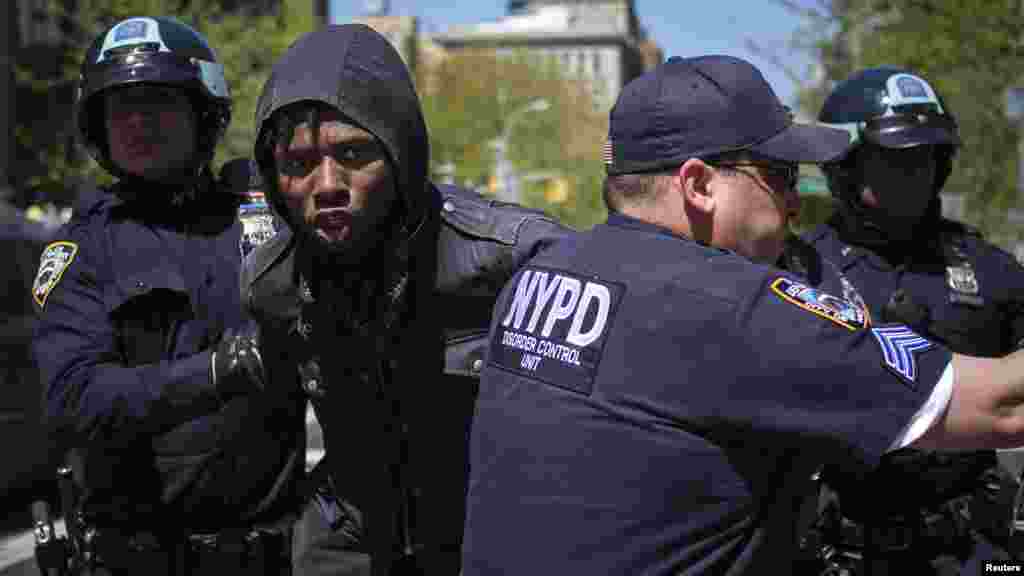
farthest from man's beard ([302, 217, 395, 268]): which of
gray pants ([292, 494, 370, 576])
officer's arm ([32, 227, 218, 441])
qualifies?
gray pants ([292, 494, 370, 576])

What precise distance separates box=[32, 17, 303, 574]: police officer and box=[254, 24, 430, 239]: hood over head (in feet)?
1.93

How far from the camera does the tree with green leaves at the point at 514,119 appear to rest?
4666 cm

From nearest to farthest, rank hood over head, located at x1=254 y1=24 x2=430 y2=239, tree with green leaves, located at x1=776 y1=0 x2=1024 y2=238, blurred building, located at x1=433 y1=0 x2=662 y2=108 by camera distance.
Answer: hood over head, located at x1=254 y1=24 x2=430 y2=239 → tree with green leaves, located at x1=776 y1=0 x2=1024 y2=238 → blurred building, located at x1=433 y1=0 x2=662 y2=108

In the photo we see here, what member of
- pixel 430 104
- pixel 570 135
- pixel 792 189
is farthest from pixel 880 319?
pixel 570 135

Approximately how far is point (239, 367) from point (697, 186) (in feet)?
4.16

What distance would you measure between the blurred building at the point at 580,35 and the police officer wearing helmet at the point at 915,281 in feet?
392

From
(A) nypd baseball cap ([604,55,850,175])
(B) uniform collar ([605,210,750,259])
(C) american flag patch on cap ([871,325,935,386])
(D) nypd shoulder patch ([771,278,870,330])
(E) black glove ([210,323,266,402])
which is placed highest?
(A) nypd baseball cap ([604,55,850,175])

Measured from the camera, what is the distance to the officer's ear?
88.8 inches

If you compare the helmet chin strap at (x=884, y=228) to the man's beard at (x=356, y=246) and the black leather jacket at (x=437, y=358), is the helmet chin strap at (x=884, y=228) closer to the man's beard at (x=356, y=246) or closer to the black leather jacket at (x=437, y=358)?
the black leather jacket at (x=437, y=358)

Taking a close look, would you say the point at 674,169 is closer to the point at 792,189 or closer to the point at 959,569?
the point at 792,189

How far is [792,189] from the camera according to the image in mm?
2426

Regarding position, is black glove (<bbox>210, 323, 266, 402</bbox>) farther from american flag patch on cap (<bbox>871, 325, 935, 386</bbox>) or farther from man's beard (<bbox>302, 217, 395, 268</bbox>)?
american flag patch on cap (<bbox>871, 325, 935, 386</bbox>)

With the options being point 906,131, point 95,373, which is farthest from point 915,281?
point 95,373

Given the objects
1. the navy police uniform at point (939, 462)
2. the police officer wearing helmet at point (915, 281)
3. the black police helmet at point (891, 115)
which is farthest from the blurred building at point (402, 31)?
the navy police uniform at point (939, 462)
